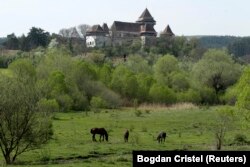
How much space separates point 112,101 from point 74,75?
24.3 feet

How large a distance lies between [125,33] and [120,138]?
500 ft

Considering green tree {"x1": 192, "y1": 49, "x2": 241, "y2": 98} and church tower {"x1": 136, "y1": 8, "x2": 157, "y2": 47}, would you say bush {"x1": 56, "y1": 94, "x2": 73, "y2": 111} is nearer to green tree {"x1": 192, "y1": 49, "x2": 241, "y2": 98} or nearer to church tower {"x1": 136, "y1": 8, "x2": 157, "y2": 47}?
green tree {"x1": 192, "y1": 49, "x2": 241, "y2": 98}

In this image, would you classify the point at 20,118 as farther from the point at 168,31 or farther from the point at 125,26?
the point at 125,26

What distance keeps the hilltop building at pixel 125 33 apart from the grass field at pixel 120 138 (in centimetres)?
11131

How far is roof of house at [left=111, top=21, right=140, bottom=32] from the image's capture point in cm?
19250

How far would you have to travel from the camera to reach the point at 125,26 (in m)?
194

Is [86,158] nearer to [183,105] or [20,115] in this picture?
[20,115]

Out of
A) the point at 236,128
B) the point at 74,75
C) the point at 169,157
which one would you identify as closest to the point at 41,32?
the point at 74,75

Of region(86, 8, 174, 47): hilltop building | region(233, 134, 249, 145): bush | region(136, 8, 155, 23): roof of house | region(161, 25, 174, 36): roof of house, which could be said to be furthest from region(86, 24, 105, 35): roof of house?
region(233, 134, 249, 145): bush

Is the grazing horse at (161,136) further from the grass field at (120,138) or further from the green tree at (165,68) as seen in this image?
the green tree at (165,68)

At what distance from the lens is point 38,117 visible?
1227 inches

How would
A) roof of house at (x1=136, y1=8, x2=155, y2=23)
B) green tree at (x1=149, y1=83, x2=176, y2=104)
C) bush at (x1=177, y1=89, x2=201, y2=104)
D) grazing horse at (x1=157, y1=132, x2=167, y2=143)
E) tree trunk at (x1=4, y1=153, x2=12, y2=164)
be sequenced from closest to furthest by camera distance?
tree trunk at (x1=4, y1=153, x2=12, y2=164), grazing horse at (x1=157, y1=132, x2=167, y2=143), green tree at (x1=149, y1=83, x2=176, y2=104), bush at (x1=177, y1=89, x2=201, y2=104), roof of house at (x1=136, y1=8, x2=155, y2=23)

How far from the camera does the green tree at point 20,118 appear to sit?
3008cm

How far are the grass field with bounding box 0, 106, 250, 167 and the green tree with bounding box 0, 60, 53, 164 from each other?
107 centimetres
